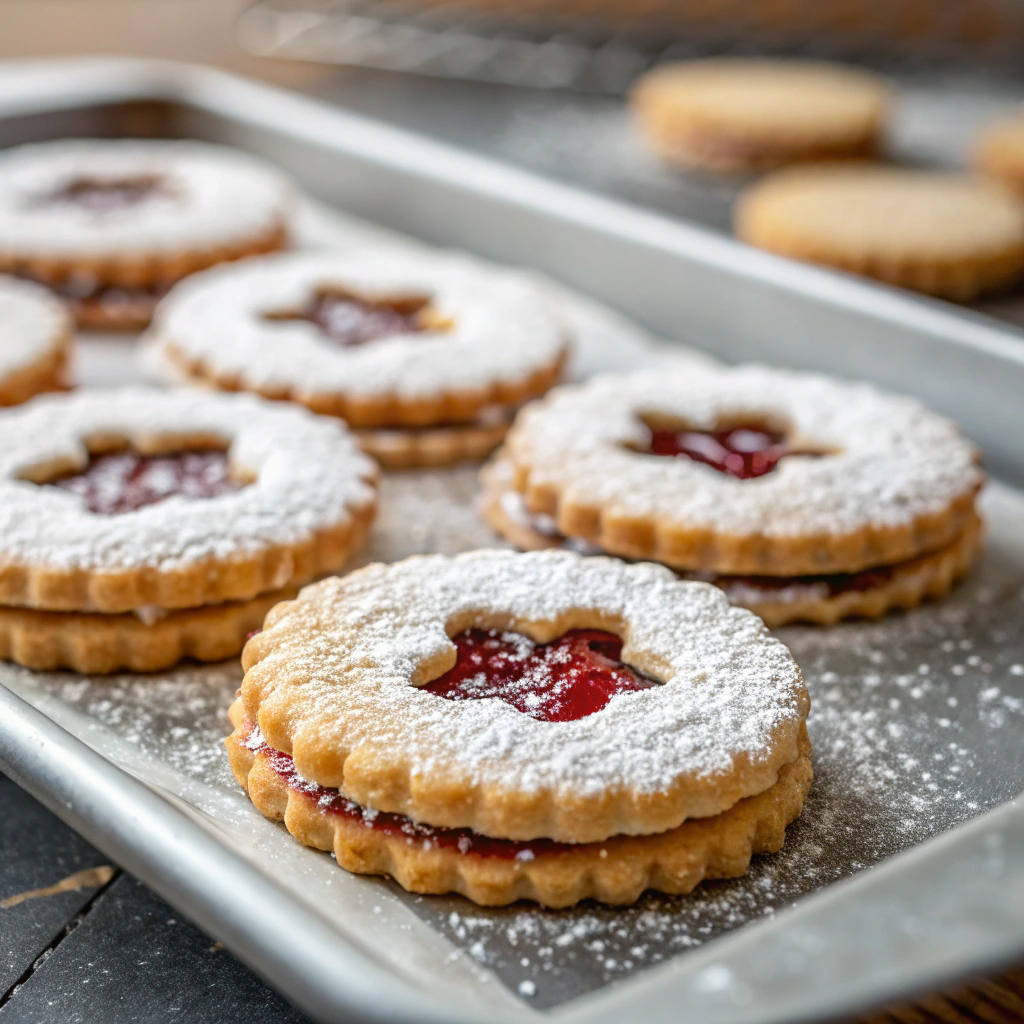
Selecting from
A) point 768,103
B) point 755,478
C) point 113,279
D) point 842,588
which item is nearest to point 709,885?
point 842,588

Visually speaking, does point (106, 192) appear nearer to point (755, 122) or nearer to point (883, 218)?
point (755, 122)

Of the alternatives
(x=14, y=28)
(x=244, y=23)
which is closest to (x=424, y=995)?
(x=244, y=23)

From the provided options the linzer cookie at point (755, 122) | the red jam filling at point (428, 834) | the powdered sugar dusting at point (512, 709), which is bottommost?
the red jam filling at point (428, 834)

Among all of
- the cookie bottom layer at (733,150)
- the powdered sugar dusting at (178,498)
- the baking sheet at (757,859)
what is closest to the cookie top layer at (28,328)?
the powdered sugar dusting at (178,498)

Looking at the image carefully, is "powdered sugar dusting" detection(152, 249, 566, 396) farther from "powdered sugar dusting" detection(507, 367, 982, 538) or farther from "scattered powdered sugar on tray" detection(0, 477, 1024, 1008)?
"scattered powdered sugar on tray" detection(0, 477, 1024, 1008)

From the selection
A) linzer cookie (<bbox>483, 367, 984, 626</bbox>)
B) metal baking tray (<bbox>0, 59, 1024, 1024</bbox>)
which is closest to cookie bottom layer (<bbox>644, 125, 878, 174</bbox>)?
metal baking tray (<bbox>0, 59, 1024, 1024</bbox>)

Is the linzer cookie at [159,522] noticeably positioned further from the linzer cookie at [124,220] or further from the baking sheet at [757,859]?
the linzer cookie at [124,220]
